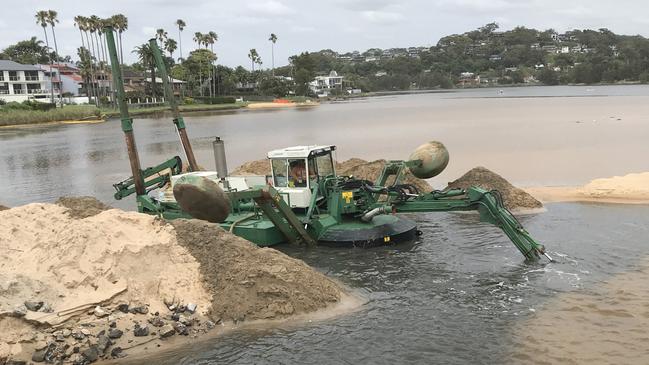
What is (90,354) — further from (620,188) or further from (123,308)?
(620,188)

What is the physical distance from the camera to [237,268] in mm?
10258

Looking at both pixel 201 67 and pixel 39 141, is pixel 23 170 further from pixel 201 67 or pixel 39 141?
pixel 201 67

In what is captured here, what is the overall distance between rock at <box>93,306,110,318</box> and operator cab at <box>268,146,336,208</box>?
6624mm

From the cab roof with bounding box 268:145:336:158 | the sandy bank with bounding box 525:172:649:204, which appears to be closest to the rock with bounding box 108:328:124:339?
the cab roof with bounding box 268:145:336:158

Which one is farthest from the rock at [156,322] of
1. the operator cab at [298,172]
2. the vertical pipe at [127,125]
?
the vertical pipe at [127,125]

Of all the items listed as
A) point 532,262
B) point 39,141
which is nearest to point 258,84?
point 39,141

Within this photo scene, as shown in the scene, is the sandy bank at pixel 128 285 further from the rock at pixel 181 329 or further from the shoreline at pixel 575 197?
the shoreline at pixel 575 197

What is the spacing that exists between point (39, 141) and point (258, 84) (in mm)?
97741

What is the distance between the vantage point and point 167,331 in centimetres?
893

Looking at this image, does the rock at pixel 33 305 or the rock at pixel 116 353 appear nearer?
the rock at pixel 116 353

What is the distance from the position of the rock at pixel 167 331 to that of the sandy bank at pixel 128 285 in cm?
2

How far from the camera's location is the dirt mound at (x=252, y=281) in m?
9.81

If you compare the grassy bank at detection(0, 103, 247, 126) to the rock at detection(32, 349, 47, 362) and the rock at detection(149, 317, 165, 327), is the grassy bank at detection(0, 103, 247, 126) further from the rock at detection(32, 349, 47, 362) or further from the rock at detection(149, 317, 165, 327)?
the rock at detection(32, 349, 47, 362)

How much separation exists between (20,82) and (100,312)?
112 metres
